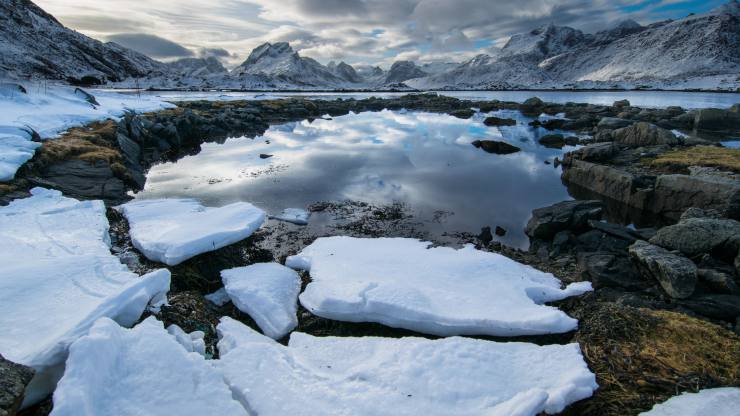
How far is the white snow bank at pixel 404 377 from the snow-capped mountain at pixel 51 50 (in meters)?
123

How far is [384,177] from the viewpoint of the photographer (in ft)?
63.5

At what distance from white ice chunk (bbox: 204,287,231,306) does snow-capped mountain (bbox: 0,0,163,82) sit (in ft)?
393

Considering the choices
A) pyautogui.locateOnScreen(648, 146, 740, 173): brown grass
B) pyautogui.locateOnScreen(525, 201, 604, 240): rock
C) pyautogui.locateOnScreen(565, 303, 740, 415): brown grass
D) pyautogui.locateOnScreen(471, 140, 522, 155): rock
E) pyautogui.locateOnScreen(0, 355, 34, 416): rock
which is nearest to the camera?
pyautogui.locateOnScreen(0, 355, 34, 416): rock

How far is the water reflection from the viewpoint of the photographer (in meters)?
14.9

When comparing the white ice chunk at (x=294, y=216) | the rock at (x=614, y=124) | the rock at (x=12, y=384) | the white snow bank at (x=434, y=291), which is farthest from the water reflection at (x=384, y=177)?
the rock at (x=12, y=384)

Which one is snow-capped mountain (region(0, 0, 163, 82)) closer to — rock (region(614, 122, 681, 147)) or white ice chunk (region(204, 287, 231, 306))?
white ice chunk (region(204, 287, 231, 306))

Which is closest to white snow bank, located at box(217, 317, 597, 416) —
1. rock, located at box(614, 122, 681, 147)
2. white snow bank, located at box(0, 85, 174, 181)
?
white snow bank, located at box(0, 85, 174, 181)

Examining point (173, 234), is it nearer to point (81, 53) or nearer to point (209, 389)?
point (209, 389)

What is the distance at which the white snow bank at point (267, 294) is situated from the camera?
646cm

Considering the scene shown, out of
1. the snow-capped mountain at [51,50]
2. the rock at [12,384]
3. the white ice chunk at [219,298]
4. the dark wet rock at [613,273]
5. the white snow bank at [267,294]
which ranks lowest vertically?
the white ice chunk at [219,298]

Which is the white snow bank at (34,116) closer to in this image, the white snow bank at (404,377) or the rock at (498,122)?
the white snow bank at (404,377)

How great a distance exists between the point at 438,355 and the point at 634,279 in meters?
6.14

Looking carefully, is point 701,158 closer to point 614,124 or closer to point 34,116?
point 614,124

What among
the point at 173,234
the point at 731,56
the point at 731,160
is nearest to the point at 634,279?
the point at 173,234
